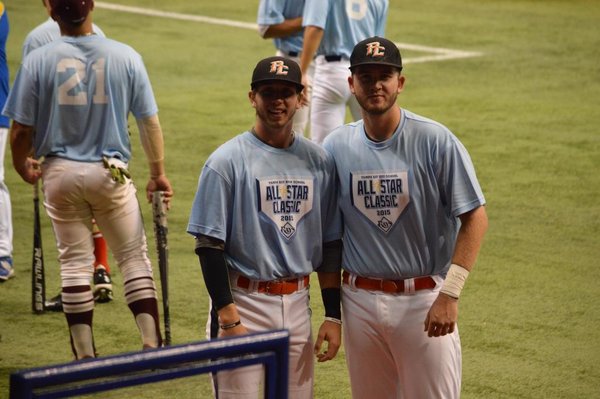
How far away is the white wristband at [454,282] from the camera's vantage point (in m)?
4.32

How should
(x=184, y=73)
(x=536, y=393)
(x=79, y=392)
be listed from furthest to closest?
(x=184, y=73) < (x=536, y=393) < (x=79, y=392)

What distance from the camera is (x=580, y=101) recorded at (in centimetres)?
1265

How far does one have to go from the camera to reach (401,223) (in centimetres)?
449

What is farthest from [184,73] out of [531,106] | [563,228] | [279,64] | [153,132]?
[279,64]

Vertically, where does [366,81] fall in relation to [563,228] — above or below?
above

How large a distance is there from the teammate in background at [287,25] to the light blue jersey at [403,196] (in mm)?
4335

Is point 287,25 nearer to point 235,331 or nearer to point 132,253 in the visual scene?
point 132,253

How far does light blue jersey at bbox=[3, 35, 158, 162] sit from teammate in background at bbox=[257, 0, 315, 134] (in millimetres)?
3072

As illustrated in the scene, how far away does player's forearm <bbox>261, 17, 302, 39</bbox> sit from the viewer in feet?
29.4

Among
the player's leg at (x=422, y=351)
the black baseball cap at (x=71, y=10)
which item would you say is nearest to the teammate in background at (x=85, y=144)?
the black baseball cap at (x=71, y=10)

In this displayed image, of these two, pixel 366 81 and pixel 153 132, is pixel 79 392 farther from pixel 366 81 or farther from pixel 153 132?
pixel 153 132

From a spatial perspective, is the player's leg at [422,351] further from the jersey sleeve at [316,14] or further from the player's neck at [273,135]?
the jersey sleeve at [316,14]

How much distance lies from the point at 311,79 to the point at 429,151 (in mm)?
4769

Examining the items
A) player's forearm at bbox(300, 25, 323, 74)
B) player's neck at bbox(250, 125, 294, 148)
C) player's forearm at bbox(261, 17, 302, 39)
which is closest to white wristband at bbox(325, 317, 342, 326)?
player's neck at bbox(250, 125, 294, 148)
